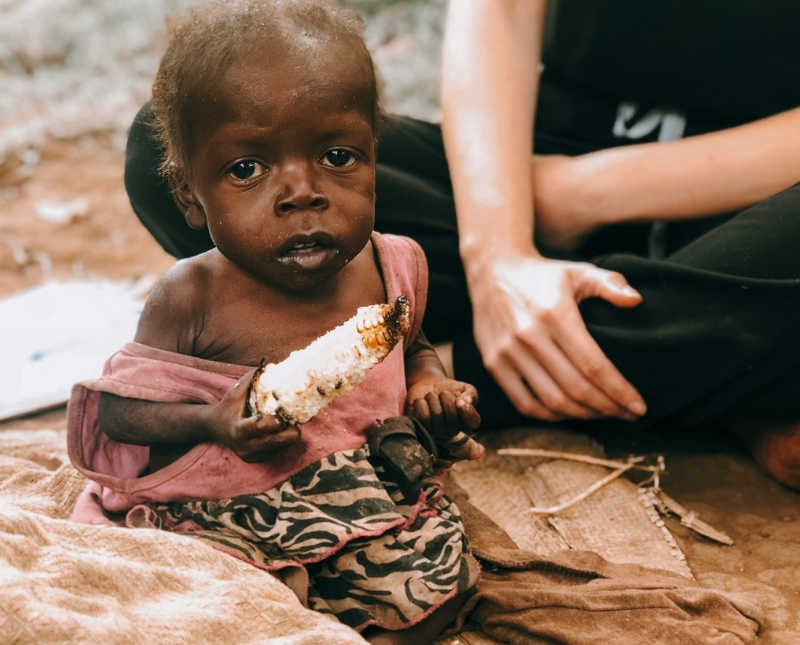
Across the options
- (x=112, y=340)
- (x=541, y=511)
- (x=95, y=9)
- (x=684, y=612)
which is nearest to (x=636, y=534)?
(x=541, y=511)

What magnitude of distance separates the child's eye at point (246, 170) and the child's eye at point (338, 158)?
99 millimetres

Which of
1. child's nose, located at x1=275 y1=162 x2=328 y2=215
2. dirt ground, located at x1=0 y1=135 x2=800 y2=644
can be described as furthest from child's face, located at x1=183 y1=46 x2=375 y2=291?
dirt ground, located at x1=0 y1=135 x2=800 y2=644

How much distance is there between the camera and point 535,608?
154cm

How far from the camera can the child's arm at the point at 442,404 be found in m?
1.55

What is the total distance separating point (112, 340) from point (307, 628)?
184cm

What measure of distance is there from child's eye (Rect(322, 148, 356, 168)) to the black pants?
71 centimetres

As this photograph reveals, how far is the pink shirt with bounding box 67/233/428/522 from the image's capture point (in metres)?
1.47

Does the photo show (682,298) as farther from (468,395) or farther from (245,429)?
(245,429)

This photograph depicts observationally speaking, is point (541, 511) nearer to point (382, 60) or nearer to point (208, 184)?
point (208, 184)

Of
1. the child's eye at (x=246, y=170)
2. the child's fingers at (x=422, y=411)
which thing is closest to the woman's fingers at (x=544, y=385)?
the child's fingers at (x=422, y=411)

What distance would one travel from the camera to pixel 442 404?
1580 millimetres

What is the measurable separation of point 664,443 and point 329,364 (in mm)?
1216

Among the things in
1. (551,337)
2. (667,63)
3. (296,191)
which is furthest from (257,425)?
(667,63)

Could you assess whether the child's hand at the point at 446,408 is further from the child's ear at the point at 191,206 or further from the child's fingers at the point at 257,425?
the child's ear at the point at 191,206
